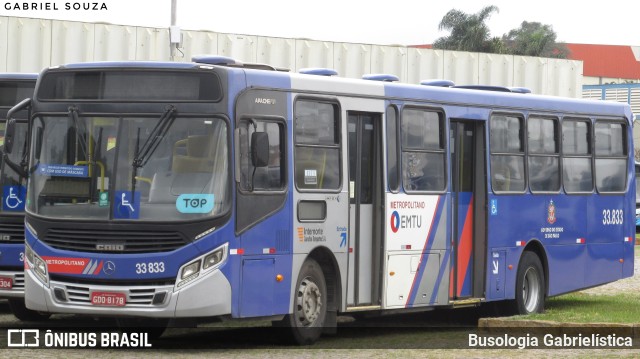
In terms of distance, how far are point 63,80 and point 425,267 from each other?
5029 millimetres

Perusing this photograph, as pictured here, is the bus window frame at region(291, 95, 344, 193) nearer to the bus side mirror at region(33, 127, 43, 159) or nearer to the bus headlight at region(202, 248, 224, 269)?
the bus headlight at region(202, 248, 224, 269)

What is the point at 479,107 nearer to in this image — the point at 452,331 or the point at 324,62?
the point at 452,331

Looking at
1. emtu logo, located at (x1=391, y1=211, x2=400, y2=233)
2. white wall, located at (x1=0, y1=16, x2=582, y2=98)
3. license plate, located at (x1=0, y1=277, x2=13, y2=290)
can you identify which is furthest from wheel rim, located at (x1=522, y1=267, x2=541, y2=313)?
white wall, located at (x1=0, y1=16, x2=582, y2=98)

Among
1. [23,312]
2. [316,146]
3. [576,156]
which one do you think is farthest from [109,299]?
[576,156]

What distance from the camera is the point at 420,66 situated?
34844 mm

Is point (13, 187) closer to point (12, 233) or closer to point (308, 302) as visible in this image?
point (12, 233)

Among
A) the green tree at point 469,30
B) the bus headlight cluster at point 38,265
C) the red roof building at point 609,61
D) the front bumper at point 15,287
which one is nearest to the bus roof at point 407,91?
the bus headlight cluster at point 38,265

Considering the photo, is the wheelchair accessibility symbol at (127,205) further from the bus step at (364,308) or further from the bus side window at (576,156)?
the bus side window at (576,156)

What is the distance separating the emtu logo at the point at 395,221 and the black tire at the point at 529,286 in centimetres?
312

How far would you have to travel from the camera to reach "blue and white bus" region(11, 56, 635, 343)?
12.8 m

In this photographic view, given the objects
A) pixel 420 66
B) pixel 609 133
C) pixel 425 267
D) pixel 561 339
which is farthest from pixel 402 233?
pixel 420 66

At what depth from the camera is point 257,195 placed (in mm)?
13242

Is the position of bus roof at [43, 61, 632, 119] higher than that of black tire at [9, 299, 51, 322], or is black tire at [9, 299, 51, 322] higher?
bus roof at [43, 61, 632, 119]

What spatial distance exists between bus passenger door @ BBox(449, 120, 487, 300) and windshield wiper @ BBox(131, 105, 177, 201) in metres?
4.88
